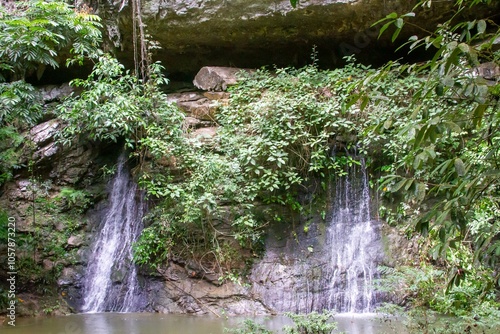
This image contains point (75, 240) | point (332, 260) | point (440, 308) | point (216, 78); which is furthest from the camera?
point (216, 78)

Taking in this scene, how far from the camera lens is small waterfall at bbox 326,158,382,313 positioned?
21.1ft

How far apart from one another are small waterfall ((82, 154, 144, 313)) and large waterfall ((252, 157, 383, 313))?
2196 mm

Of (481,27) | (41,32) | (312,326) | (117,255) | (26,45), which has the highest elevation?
(41,32)

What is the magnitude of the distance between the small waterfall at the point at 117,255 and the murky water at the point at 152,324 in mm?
550

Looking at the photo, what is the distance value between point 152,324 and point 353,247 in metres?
3.27

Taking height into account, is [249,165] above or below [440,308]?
above

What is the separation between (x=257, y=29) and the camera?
911 centimetres

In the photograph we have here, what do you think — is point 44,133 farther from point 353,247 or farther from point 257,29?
point 353,247

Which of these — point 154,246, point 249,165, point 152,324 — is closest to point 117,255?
point 154,246

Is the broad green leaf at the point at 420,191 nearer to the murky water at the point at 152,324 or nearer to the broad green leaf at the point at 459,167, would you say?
the broad green leaf at the point at 459,167

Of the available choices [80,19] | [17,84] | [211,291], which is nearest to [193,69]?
[80,19]

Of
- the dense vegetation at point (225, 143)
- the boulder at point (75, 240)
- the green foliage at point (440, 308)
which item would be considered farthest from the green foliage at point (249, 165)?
the green foliage at point (440, 308)

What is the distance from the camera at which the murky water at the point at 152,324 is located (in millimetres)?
5180

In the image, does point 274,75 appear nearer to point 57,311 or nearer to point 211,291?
point 211,291
